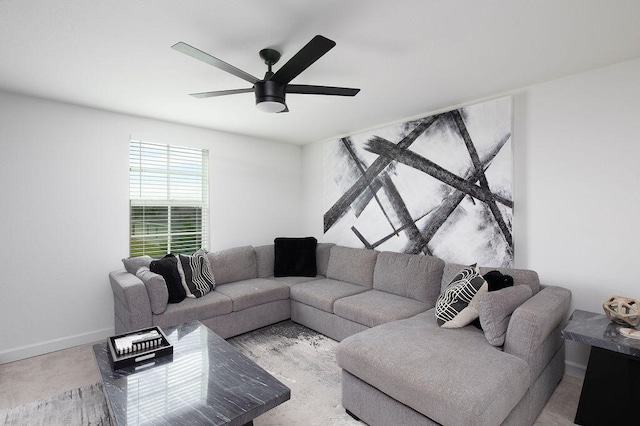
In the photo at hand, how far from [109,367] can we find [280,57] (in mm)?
2293

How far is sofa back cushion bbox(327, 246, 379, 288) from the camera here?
365 cm

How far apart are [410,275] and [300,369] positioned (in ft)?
4.63

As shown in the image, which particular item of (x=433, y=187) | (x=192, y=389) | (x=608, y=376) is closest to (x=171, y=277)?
(x=192, y=389)

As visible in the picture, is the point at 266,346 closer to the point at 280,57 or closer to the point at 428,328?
the point at 428,328

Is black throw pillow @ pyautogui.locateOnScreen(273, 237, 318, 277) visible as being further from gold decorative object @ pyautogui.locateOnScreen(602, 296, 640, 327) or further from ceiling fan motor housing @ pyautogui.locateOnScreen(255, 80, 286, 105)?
gold decorative object @ pyautogui.locateOnScreen(602, 296, 640, 327)

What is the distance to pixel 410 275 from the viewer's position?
3.19 metres

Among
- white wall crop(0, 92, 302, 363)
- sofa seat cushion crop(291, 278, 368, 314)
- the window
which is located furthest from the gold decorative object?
white wall crop(0, 92, 302, 363)

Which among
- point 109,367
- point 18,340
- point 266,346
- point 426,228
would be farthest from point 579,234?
point 18,340

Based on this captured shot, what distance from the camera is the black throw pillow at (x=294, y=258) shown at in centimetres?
417

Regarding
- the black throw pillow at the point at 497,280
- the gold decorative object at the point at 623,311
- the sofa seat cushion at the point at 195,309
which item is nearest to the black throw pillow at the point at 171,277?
the sofa seat cushion at the point at 195,309

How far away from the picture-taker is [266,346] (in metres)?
3.09

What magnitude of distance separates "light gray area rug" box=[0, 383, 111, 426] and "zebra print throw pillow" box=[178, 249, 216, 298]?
1.11 meters

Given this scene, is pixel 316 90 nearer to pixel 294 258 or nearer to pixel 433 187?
pixel 433 187

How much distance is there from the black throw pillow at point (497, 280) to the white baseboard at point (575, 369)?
890 mm
